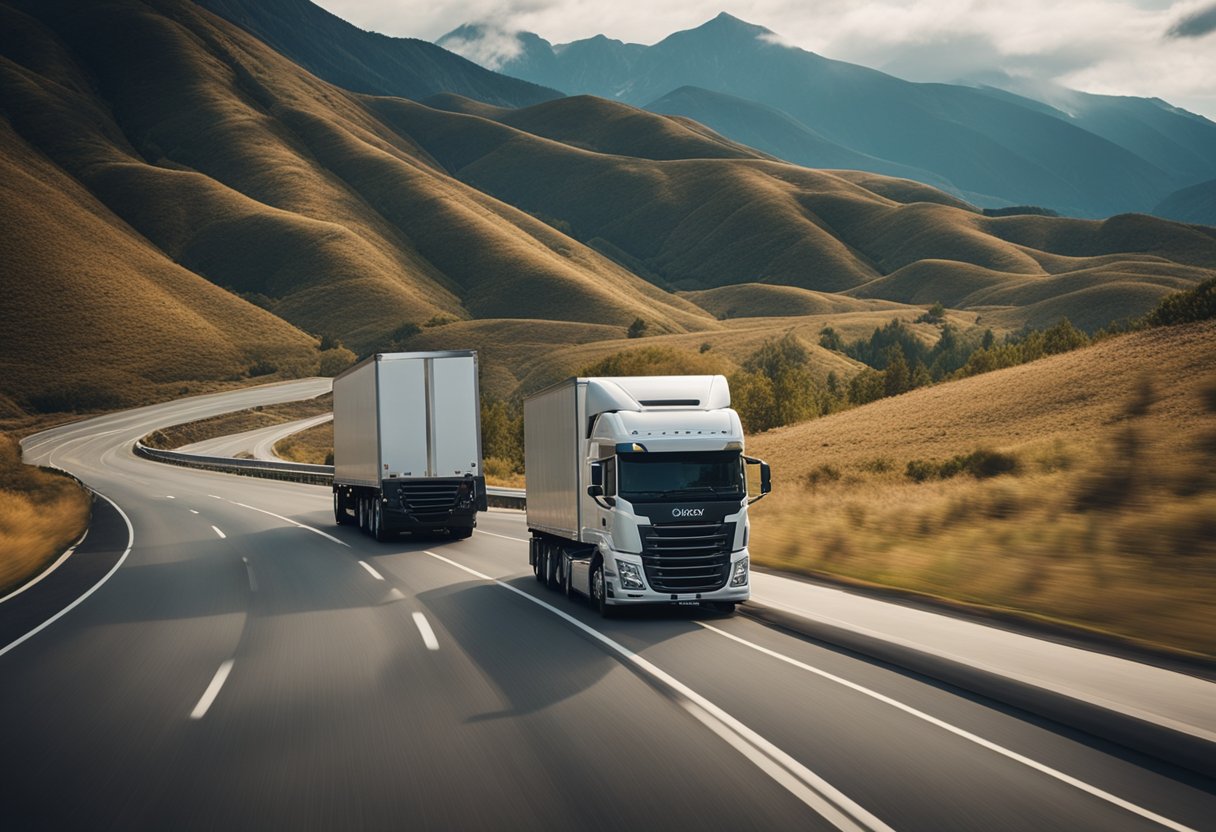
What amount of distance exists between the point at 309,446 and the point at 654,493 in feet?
272

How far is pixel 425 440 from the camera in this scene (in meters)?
26.5

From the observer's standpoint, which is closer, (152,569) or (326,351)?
(152,569)

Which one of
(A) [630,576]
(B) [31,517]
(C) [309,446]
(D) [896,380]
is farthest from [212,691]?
(C) [309,446]

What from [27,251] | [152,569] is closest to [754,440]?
[152,569]

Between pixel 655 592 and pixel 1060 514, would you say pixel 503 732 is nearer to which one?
pixel 655 592

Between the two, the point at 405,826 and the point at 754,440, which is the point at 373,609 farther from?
the point at 754,440

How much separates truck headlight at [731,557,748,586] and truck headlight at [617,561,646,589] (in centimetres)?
113

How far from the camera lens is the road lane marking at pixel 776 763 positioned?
20.1ft

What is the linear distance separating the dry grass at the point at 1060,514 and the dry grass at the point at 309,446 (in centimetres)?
5146

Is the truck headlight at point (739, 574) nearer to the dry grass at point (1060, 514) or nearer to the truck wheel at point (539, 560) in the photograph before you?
the dry grass at point (1060, 514)

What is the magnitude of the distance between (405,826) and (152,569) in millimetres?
17617

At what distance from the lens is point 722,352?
13388cm

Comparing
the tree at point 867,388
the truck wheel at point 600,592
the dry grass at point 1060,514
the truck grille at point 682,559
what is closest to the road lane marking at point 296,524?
the dry grass at point 1060,514

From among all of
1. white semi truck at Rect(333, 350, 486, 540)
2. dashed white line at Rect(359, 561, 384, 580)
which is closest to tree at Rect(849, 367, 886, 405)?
white semi truck at Rect(333, 350, 486, 540)
